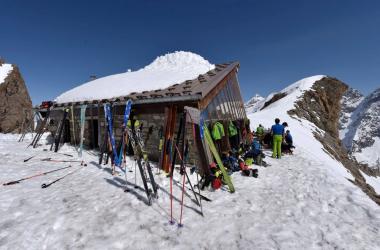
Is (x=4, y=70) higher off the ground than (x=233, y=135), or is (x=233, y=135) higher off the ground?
(x=4, y=70)

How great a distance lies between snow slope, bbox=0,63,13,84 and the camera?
30.0m

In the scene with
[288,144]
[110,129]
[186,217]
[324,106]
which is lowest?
[186,217]

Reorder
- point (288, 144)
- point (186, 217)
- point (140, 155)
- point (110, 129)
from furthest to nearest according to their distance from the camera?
point (288, 144) < point (110, 129) < point (140, 155) < point (186, 217)

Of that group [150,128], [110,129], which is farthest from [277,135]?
[110,129]

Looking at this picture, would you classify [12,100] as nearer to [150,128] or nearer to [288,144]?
[150,128]

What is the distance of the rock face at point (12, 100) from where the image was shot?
2778 cm

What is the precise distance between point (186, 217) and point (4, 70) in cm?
3705

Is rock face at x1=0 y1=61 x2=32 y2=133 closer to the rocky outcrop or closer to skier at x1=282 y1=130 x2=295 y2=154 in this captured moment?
skier at x1=282 y1=130 x2=295 y2=154

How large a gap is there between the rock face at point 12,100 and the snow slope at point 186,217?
2439 cm

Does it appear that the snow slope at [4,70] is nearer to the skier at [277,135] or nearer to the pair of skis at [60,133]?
the pair of skis at [60,133]

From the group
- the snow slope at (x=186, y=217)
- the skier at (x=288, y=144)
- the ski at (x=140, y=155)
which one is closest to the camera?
the snow slope at (x=186, y=217)

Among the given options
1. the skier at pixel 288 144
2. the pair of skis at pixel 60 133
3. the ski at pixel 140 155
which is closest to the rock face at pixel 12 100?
the pair of skis at pixel 60 133

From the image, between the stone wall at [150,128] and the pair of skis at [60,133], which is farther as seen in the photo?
the pair of skis at [60,133]

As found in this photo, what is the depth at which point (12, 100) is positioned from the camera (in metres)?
29.9
